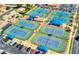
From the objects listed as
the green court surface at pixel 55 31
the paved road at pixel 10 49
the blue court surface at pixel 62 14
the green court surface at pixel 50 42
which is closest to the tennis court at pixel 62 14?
the blue court surface at pixel 62 14

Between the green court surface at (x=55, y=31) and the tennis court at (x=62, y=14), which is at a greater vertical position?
the tennis court at (x=62, y=14)

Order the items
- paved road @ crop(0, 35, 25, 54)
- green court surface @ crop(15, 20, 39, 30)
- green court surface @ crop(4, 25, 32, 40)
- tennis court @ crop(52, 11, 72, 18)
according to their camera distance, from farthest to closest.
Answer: tennis court @ crop(52, 11, 72, 18) < green court surface @ crop(15, 20, 39, 30) < green court surface @ crop(4, 25, 32, 40) < paved road @ crop(0, 35, 25, 54)

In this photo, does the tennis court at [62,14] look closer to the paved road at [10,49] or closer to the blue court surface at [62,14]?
the blue court surface at [62,14]

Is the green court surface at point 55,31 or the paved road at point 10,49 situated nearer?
the paved road at point 10,49

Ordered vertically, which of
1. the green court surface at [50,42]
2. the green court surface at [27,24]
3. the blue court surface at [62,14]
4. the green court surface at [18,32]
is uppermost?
the blue court surface at [62,14]

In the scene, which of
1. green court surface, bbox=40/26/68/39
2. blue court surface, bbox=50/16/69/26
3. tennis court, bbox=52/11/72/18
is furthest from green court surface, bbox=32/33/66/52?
tennis court, bbox=52/11/72/18

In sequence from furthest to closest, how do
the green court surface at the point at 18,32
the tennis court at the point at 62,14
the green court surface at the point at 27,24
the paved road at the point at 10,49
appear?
1. the tennis court at the point at 62,14
2. the green court surface at the point at 27,24
3. the green court surface at the point at 18,32
4. the paved road at the point at 10,49

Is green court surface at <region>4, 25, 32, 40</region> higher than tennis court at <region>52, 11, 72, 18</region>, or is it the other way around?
tennis court at <region>52, 11, 72, 18</region>

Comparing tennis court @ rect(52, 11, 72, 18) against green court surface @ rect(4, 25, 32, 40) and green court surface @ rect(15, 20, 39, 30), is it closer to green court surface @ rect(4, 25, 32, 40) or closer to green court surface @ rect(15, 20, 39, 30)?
green court surface @ rect(15, 20, 39, 30)
